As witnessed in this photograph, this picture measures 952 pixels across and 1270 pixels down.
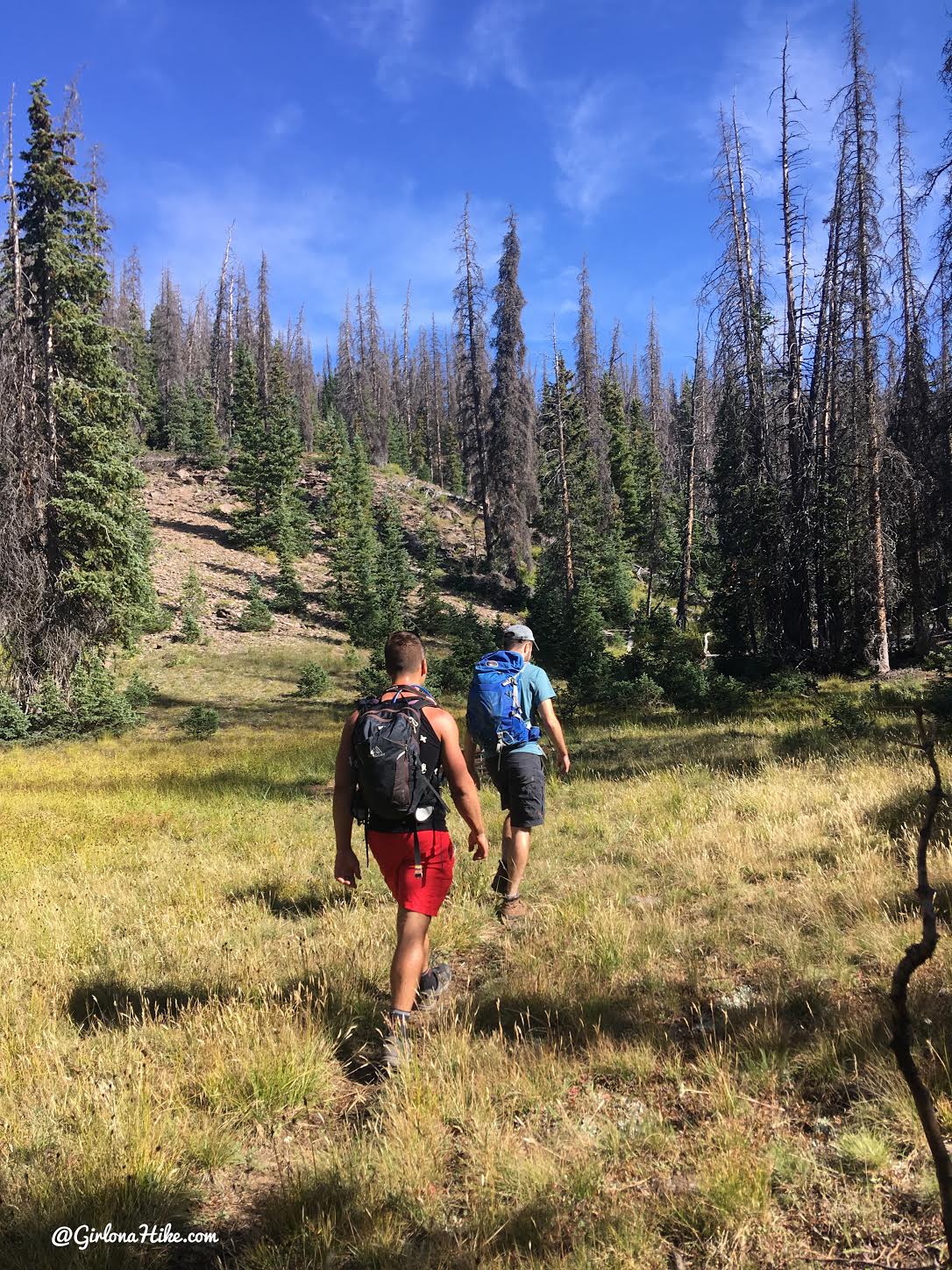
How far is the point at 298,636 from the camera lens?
95.0 ft

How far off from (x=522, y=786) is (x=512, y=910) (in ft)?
2.96

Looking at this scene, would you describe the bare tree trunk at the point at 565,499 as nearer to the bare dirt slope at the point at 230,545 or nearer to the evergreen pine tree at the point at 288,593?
the bare dirt slope at the point at 230,545

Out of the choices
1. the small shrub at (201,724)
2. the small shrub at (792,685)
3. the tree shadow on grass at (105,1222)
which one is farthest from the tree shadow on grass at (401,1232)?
the small shrub at (201,724)

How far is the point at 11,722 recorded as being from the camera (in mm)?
16562

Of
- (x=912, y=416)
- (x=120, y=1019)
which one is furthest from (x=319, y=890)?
(x=912, y=416)

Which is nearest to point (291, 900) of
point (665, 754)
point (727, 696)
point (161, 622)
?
point (665, 754)

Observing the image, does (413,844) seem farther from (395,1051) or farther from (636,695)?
(636,695)

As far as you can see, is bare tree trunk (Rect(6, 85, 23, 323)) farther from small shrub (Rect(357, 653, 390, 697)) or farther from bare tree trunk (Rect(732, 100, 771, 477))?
bare tree trunk (Rect(732, 100, 771, 477))

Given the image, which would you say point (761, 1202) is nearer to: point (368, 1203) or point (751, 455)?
point (368, 1203)

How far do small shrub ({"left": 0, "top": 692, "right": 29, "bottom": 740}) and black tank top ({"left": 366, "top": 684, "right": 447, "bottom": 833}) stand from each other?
56.4 ft

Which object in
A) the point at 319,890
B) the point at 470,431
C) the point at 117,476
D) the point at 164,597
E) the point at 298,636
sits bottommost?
the point at 319,890

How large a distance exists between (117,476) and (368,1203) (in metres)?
19.0

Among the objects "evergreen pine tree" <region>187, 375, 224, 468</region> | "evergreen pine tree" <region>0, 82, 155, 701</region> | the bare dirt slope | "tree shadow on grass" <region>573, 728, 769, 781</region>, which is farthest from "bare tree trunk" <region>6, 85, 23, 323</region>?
"evergreen pine tree" <region>187, 375, 224, 468</region>

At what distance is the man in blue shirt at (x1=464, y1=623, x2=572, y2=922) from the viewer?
470cm
